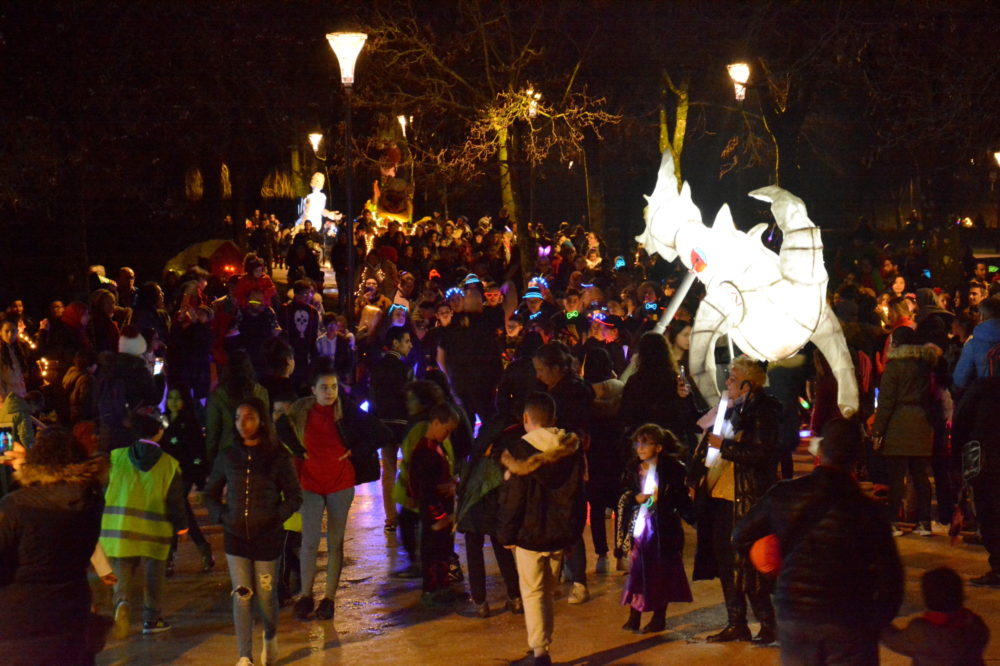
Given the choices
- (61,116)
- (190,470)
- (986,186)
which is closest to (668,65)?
(61,116)

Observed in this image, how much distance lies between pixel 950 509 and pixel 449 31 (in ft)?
70.6

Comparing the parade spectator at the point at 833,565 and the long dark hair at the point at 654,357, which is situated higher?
the long dark hair at the point at 654,357

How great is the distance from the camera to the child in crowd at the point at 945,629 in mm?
4938

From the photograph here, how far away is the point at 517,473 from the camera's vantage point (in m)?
7.75

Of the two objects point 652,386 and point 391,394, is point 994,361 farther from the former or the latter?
point 391,394

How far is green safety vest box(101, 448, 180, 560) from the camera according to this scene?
8469 millimetres

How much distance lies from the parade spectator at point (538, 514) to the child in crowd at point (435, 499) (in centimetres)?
129

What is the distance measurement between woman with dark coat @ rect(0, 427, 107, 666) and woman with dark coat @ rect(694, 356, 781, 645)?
381cm

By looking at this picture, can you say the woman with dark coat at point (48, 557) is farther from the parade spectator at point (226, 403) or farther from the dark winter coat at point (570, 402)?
the dark winter coat at point (570, 402)

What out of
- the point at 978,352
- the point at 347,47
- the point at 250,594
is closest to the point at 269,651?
the point at 250,594

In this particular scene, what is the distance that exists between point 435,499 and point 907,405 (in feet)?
14.1

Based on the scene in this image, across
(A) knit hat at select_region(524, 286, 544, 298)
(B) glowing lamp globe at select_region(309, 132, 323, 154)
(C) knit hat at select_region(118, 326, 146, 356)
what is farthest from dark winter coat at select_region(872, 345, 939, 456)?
(B) glowing lamp globe at select_region(309, 132, 323, 154)

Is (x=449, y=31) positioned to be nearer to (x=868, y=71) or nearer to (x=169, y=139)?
(x=169, y=139)

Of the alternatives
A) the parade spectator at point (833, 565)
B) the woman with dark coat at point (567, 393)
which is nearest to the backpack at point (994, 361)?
the woman with dark coat at point (567, 393)
